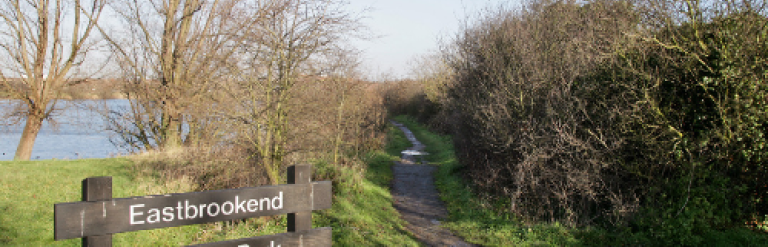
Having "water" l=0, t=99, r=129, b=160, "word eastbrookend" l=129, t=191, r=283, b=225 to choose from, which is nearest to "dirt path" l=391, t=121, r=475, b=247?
"word eastbrookend" l=129, t=191, r=283, b=225

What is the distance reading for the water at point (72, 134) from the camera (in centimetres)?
1634

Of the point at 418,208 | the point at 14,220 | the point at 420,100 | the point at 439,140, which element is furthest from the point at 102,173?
the point at 420,100

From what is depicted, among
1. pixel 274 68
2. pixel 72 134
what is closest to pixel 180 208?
pixel 274 68

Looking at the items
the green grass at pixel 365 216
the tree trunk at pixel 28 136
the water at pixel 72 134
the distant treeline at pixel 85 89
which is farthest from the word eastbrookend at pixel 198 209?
the tree trunk at pixel 28 136

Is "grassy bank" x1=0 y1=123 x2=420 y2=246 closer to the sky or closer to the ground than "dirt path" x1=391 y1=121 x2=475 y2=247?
closer to the sky

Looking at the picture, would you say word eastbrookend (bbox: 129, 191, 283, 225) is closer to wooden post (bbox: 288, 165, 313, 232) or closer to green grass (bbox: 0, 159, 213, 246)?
wooden post (bbox: 288, 165, 313, 232)

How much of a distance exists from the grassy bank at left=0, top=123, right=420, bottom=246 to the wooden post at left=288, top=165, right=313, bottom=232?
486 centimetres

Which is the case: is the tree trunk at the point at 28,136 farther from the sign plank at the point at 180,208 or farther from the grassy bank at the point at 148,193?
the sign plank at the point at 180,208

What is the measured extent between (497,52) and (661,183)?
234 inches

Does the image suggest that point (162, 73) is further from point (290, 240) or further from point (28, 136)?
point (290, 240)

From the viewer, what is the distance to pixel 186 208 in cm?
312

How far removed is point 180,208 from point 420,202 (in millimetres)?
10686

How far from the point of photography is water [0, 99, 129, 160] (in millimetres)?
16344

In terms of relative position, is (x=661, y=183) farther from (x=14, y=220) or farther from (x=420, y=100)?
(x=420, y=100)
